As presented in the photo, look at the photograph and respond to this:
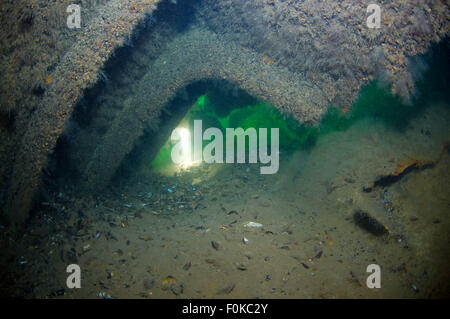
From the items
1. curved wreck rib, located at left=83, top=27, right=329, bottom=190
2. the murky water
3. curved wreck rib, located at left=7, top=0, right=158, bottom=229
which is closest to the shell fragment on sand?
the murky water

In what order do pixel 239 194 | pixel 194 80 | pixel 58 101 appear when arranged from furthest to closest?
pixel 194 80 < pixel 239 194 < pixel 58 101

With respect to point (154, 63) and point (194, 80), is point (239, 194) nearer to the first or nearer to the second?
point (194, 80)

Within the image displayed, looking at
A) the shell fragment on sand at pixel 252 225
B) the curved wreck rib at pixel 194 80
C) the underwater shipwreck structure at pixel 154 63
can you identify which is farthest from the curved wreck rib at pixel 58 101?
the shell fragment on sand at pixel 252 225

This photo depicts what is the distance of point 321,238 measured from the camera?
→ 2758 millimetres

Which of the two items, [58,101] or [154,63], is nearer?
[58,101]

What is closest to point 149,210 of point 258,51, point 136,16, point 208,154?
point 208,154

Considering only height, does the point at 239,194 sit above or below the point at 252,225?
above

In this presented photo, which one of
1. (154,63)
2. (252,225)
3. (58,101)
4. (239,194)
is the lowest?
(252,225)

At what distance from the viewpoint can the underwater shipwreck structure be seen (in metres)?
2.95

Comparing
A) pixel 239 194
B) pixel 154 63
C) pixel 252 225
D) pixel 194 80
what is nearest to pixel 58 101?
pixel 154 63

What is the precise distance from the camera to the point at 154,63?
11.6 feet

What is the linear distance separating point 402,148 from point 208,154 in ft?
11.2

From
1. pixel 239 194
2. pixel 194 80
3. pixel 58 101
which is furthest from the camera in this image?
pixel 194 80

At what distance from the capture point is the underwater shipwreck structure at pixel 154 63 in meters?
2.95
